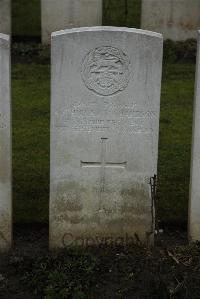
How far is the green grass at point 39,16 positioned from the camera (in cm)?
1524

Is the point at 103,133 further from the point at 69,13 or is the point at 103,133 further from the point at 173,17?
the point at 173,17

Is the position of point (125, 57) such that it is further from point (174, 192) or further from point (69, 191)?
point (174, 192)

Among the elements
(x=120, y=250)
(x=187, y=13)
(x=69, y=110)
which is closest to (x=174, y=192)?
(x=120, y=250)

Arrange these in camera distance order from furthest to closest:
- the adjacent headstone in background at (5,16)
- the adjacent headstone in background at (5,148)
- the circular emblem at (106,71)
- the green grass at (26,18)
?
the green grass at (26,18)
the adjacent headstone in background at (5,16)
the circular emblem at (106,71)
the adjacent headstone in background at (5,148)

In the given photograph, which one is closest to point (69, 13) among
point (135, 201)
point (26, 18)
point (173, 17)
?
point (173, 17)

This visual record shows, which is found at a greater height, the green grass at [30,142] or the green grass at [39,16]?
the green grass at [39,16]

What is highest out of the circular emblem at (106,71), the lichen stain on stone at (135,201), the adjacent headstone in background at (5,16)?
the adjacent headstone in background at (5,16)

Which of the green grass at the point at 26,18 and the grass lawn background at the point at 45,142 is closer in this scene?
the grass lawn background at the point at 45,142

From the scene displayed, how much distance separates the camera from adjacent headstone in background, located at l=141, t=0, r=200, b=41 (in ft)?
45.6

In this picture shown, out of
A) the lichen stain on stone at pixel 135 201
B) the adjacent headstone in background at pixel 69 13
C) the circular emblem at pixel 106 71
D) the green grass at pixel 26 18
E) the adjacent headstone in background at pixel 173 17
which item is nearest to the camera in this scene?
the circular emblem at pixel 106 71

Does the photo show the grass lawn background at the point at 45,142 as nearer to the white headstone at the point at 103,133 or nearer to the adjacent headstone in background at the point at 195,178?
the adjacent headstone in background at the point at 195,178

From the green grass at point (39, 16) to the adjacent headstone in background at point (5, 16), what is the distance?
1.14m

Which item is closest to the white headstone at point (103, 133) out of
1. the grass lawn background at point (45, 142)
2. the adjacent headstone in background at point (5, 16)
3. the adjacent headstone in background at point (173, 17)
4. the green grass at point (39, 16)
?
the grass lawn background at point (45, 142)

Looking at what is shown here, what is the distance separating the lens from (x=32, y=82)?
12.0 m
